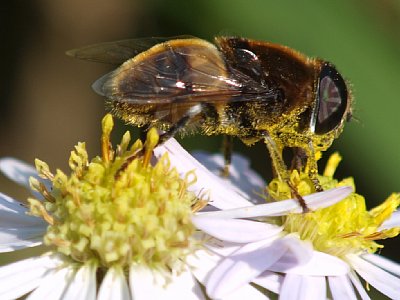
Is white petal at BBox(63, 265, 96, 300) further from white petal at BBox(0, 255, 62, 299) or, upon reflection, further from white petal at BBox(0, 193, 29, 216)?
white petal at BBox(0, 193, 29, 216)

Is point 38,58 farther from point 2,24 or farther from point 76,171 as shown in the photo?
point 76,171

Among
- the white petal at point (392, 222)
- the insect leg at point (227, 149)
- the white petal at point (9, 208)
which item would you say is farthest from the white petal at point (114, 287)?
the white petal at point (392, 222)

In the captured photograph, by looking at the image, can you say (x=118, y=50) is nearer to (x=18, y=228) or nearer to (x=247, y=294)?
(x=18, y=228)

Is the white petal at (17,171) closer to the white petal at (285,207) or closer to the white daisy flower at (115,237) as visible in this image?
the white daisy flower at (115,237)

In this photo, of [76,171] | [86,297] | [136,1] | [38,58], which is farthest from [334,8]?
[86,297]

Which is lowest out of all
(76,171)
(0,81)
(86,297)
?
(0,81)

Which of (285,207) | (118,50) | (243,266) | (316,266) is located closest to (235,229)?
(243,266)

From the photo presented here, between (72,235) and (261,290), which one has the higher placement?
(72,235)

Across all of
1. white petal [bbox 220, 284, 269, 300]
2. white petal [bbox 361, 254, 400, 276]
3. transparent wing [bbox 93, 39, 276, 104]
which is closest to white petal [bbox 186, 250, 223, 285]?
white petal [bbox 220, 284, 269, 300]
